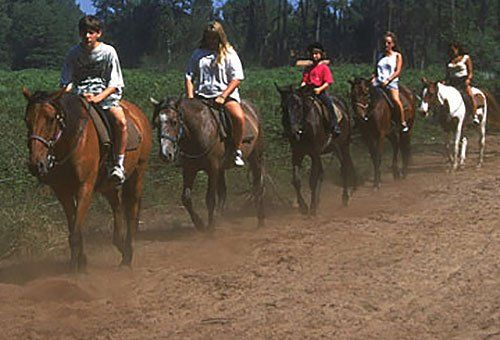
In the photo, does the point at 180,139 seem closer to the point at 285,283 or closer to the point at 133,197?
the point at 133,197

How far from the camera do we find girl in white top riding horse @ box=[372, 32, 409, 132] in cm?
1622

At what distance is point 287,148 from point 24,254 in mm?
9202

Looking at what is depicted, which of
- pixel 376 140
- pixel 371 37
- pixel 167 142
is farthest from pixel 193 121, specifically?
pixel 371 37

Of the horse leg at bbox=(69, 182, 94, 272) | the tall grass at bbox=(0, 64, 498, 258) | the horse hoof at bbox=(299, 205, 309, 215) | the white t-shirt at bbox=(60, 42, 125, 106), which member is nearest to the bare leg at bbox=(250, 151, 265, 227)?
the horse hoof at bbox=(299, 205, 309, 215)

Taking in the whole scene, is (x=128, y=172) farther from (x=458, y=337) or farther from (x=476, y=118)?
(x=476, y=118)

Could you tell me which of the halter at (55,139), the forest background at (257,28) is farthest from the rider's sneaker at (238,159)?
the forest background at (257,28)

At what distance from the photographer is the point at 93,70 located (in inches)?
349

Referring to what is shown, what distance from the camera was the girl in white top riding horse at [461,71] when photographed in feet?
61.4

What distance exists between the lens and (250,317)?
280 inches

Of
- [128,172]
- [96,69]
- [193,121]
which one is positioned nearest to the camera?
[96,69]

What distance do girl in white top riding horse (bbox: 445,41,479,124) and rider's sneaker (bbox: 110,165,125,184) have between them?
11.7 meters

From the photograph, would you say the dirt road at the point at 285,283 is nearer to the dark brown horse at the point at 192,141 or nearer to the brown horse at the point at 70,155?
the brown horse at the point at 70,155

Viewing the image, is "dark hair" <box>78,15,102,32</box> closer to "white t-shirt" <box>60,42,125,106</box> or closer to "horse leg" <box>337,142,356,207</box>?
"white t-shirt" <box>60,42,125,106</box>

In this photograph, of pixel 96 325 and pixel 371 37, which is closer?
pixel 96 325
